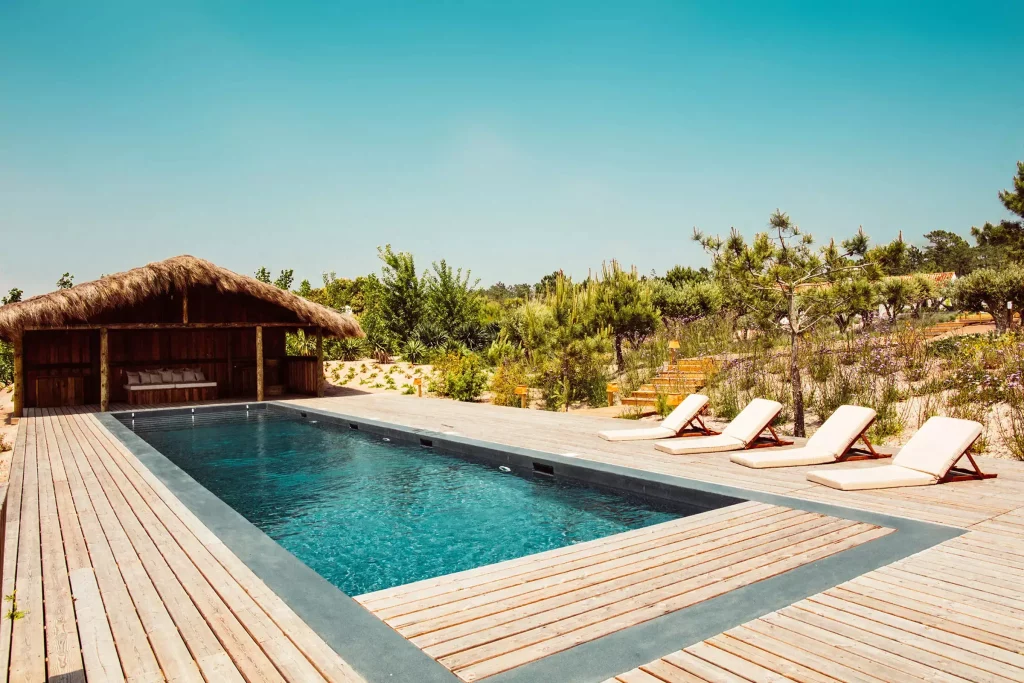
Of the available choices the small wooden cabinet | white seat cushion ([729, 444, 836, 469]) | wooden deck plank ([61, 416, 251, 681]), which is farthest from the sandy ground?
wooden deck plank ([61, 416, 251, 681])

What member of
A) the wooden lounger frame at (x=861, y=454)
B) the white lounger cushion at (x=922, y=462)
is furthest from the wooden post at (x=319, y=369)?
the white lounger cushion at (x=922, y=462)

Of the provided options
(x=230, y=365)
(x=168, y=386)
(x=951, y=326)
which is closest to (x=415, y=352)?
(x=230, y=365)

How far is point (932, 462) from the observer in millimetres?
4887

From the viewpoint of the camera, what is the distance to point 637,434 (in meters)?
7.27

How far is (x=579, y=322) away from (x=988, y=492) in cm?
786

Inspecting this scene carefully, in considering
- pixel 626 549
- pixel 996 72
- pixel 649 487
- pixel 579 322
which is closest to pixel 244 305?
pixel 579 322

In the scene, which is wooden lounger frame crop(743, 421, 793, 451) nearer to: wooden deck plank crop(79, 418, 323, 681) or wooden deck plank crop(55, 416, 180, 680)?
wooden deck plank crop(79, 418, 323, 681)

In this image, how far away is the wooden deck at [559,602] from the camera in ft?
7.13

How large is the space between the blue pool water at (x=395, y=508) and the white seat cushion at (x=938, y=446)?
186 centimetres

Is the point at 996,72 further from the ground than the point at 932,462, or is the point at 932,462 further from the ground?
the point at 996,72

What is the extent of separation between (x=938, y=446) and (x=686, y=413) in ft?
8.84

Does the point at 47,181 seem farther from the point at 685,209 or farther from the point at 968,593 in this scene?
the point at 968,593

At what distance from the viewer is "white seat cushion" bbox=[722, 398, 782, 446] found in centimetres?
647

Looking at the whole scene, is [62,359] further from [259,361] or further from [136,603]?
[136,603]
